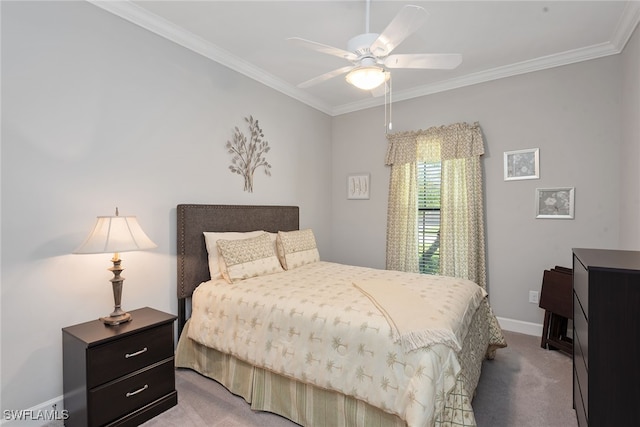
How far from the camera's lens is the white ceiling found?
233 centimetres

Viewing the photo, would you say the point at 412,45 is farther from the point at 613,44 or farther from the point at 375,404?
the point at 375,404

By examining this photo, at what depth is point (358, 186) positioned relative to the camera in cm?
443

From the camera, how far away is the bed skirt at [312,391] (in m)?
1.58

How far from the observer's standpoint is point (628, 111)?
104 inches

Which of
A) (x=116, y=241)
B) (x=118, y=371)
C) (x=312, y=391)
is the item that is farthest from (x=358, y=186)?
(x=118, y=371)

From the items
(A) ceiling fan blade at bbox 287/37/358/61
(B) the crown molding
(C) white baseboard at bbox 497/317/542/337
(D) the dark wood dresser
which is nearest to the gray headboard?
(B) the crown molding

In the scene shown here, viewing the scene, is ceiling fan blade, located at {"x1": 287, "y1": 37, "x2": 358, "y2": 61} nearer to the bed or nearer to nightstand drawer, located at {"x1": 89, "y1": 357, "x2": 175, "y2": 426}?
the bed

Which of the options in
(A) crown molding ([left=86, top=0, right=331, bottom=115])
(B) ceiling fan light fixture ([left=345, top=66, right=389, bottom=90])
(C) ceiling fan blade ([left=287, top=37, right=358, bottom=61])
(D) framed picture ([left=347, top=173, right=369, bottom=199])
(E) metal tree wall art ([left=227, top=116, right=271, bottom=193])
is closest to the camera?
(C) ceiling fan blade ([left=287, top=37, right=358, bottom=61])

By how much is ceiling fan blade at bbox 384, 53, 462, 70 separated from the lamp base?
2435 millimetres

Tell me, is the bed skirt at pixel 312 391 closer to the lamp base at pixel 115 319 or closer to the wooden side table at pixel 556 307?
the lamp base at pixel 115 319

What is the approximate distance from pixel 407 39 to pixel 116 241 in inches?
109

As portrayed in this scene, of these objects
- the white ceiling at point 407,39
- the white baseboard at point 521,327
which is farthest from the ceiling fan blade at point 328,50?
the white baseboard at point 521,327

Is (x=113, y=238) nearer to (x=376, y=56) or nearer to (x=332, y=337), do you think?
(x=332, y=337)

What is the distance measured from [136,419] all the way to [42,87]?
83.5 inches
